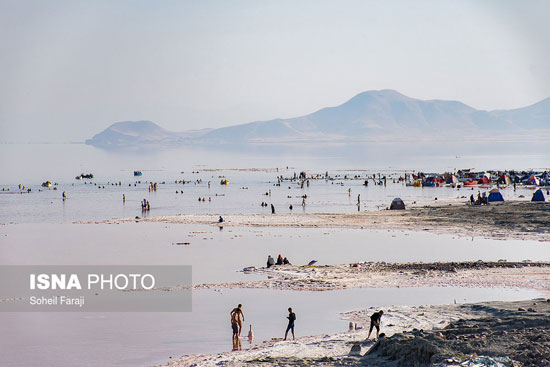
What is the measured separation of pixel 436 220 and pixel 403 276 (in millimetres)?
22185

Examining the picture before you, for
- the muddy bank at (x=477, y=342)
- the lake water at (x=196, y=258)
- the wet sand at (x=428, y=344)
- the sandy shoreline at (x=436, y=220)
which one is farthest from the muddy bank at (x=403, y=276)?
the sandy shoreline at (x=436, y=220)

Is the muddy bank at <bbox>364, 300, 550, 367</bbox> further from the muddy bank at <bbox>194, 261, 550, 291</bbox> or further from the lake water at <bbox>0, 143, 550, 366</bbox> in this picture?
the muddy bank at <bbox>194, 261, 550, 291</bbox>

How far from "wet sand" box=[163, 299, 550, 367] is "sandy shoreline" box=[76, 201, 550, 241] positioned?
22920 millimetres

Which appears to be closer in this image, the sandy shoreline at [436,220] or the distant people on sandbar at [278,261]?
the distant people on sandbar at [278,261]

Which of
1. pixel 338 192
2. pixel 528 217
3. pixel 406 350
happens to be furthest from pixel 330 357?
pixel 338 192

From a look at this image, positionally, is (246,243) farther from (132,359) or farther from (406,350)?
(406,350)

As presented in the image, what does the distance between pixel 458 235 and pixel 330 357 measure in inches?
1174

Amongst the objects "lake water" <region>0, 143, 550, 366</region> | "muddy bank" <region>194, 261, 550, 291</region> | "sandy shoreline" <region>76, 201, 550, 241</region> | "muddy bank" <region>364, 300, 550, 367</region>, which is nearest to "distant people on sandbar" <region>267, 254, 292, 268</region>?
"muddy bank" <region>194, 261, 550, 291</region>

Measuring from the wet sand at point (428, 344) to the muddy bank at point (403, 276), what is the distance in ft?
21.6

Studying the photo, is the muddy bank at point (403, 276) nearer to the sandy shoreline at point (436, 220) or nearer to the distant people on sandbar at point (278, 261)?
the distant people on sandbar at point (278, 261)

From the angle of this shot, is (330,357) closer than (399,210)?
Yes

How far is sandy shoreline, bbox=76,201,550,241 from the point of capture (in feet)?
159

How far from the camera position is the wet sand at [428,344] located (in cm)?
1808

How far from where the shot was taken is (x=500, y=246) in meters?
42.5
